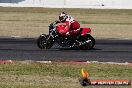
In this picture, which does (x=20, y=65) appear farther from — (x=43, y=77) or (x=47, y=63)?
(x=43, y=77)

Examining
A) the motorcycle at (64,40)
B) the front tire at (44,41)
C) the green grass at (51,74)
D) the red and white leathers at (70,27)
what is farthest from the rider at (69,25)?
the green grass at (51,74)

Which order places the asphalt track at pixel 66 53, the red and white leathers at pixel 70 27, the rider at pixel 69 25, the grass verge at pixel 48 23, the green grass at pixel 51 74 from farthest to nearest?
the grass verge at pixel 48 23 → the red and white leathers at pixel 70 27 → the rider at pixel 69 25 → the asphalt track at pixel 66 53 → the green grass at pixel 51 74

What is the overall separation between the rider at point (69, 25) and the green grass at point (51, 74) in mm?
5388

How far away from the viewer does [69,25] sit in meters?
21.0

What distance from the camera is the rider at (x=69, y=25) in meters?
20.8

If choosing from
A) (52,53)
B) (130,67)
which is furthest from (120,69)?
(52,53)

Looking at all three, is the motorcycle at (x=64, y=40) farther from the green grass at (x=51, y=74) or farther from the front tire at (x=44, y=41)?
the green grass at (x=51, y=74)

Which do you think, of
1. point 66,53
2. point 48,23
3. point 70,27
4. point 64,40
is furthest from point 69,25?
point 48,23

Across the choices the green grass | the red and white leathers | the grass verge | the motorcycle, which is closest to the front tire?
the motorcycle

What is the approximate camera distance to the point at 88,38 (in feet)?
70.1

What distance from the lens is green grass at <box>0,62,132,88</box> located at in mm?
11750

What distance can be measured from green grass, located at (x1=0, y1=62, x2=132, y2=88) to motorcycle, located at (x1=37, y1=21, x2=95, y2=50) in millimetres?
5384

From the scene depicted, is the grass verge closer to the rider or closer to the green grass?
the rider

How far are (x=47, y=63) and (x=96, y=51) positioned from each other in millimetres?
5326
